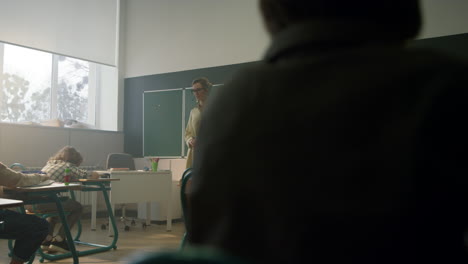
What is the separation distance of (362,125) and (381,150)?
1.4 inches

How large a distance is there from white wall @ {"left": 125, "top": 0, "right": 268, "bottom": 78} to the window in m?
0.75

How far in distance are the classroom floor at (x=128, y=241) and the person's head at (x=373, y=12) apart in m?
3.80

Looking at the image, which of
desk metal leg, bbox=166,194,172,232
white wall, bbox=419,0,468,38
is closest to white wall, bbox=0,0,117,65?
desk metal leg, bbox=166,194,172,232

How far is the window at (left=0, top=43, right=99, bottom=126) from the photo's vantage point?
20.9 ft

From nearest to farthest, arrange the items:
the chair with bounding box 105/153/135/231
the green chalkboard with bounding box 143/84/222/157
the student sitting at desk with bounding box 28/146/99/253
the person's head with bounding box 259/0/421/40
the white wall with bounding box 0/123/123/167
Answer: the person's head with bounding box 259/0/421/40
the student sitting at desk with bounding box 28/146/99/253
the white wall with bounding box 0/123/123/167
the chair with bounding box 105/153/135/231
the green chalkboard with bounding box 143/84/222/157

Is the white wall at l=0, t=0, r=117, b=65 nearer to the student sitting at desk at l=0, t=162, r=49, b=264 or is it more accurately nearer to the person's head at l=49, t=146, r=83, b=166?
the person's head at l=49, t=146, r=83, b=166

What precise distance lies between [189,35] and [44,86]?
7.31ft

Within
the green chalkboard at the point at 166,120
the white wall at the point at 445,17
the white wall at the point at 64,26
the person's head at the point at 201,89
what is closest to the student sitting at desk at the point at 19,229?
the person's head at the point at 201,89

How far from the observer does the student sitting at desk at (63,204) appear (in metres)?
4.14

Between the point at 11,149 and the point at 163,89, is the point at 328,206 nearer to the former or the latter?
the point at 11,149

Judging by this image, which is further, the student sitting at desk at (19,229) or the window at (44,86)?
the window at (44,86)

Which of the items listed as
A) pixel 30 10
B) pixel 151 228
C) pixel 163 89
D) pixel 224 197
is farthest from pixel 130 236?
pixel 224 197

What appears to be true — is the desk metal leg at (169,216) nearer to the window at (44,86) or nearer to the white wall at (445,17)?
the window at (44,86)

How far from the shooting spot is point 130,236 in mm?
5445
